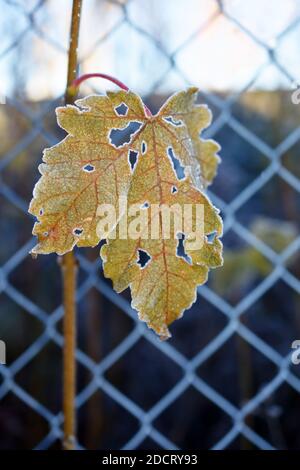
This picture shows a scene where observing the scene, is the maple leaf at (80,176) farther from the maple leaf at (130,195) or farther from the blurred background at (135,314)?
the blurred background at (135,314)

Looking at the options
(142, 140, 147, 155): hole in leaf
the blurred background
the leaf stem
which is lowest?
the leaf stem

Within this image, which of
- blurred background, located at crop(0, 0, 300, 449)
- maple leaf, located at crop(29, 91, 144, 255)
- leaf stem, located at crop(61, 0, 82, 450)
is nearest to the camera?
maple leaf, located at crop(29, 91, 144, 255)

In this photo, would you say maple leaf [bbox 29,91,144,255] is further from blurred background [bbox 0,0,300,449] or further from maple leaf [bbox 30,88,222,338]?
blurred background [bbox 0,0,300,449]

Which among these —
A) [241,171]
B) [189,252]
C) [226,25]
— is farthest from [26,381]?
[189,252]

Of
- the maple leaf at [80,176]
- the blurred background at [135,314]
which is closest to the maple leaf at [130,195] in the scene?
the maple leaf at [80,176]

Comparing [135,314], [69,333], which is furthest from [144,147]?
[135,314]

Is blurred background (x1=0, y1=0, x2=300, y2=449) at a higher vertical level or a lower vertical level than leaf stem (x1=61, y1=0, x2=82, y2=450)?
higher

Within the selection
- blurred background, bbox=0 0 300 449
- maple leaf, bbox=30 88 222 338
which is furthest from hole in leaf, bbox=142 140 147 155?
blurred background, bbox=0 0 300 449

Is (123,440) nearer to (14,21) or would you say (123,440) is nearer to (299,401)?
(299,401)
